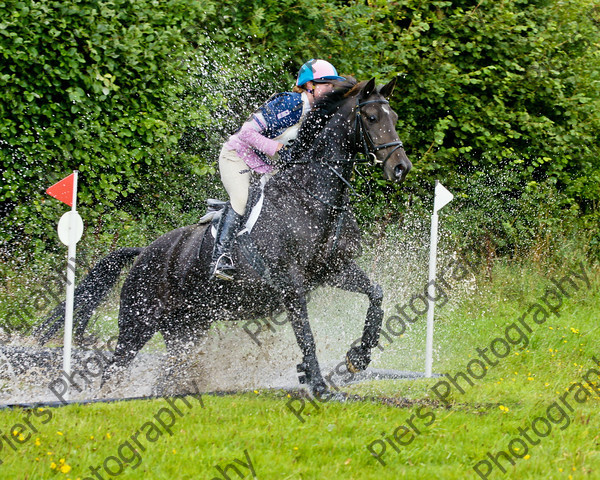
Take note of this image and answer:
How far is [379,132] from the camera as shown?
4887 mm

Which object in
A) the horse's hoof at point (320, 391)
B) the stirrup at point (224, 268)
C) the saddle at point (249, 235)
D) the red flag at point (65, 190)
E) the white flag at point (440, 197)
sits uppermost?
the red flag at point (65, 190)

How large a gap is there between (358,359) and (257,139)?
73.5 inches

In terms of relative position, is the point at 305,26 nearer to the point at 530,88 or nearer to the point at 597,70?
the point at 530,88

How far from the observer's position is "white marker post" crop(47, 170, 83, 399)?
5.14 metres

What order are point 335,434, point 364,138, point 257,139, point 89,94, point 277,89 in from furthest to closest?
point 277,89 < point 89,94 < point 257,139 < point 364,138 < point 335,434

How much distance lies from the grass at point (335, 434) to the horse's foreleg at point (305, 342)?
22cm

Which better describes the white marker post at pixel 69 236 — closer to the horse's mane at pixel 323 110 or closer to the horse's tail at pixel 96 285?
the horse's tail at pixel 96 285

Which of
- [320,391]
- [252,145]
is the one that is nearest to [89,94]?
[252,145]

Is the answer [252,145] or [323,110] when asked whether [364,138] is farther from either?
[252,145]

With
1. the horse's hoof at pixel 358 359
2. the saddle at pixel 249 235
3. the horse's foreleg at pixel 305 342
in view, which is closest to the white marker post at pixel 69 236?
the saddle at pixel 249 235

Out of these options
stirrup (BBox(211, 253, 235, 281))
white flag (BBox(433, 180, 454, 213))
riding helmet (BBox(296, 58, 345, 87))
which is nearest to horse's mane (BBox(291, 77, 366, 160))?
riding helmet (BBox(296, 58, 345, 87))

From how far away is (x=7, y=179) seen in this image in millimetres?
7098

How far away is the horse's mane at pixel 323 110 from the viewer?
5.20m

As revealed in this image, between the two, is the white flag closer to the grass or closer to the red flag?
the grass
